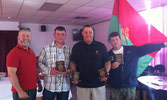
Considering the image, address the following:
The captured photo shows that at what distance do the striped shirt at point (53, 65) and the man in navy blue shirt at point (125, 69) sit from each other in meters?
0.61

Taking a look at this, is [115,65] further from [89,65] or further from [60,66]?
[60,66]

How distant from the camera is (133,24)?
9.39 feet

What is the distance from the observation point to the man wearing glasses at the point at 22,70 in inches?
67.4

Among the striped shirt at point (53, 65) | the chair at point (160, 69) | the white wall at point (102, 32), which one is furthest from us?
the white wall at point (102, 32)

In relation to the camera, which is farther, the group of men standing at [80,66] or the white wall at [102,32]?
the white wall at [102,32]

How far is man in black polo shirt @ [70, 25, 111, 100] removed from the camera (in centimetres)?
190

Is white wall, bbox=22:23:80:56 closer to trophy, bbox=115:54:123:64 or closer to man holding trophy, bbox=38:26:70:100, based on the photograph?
man holding trophy, bbox=38:26:70:100

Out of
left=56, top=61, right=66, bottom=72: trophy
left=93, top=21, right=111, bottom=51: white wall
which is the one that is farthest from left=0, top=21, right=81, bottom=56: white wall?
left=56, top=61, right=66, bottom=72: trophy

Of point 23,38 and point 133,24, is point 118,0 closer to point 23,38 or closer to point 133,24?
point 133,24

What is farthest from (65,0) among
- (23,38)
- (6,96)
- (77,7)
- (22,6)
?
(6,96)

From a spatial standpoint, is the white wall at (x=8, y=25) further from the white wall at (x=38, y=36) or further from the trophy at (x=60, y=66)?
the trophy at (x=60, y=66)

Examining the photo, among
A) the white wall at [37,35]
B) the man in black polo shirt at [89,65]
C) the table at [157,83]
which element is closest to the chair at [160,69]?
the table at [157,83]

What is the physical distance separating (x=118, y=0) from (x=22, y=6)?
2467mm

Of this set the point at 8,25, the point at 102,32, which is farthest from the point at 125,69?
the point at 8,25
